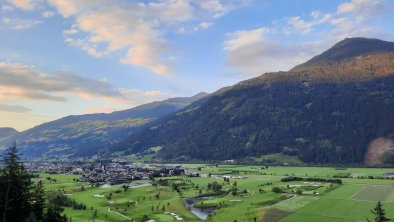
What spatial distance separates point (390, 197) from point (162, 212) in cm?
8842

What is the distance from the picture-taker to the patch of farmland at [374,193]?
16235 cm

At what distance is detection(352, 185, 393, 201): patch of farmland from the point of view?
162 metres

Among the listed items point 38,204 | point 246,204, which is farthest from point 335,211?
point 38,204

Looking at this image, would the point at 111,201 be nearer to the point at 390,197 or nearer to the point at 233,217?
the point at 233,217

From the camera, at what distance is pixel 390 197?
161m

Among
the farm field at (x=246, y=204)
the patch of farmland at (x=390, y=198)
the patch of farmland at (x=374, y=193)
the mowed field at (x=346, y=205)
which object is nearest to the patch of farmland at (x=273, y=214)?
A: the farm field at (x=246, y=204)

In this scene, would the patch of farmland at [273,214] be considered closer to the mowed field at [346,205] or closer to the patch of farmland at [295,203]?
the mowed field at [346,205]

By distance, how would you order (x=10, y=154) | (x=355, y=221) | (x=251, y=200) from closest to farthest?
(x=10, y=154)
(x=355, y=221)
(x=251, y=200)

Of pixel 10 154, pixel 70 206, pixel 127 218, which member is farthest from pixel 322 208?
pixel 10 154

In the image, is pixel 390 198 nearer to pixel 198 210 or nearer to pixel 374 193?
pixel 374 193

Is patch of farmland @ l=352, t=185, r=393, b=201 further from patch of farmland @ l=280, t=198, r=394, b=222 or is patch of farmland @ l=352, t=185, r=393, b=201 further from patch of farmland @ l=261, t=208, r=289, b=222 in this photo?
patch of farmland @ l=261, t=208, r=289, b=222

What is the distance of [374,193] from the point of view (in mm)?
175500

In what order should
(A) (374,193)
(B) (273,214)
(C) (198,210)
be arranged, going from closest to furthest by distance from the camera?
(B) (273,214) < (C) (198,210) < (A) (374,193)

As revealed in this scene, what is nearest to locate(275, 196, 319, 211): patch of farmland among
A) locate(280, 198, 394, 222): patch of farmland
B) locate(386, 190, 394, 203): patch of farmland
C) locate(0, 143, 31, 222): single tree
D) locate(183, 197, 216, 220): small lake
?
locate(280, 198, 394, 222): patch of farmland
